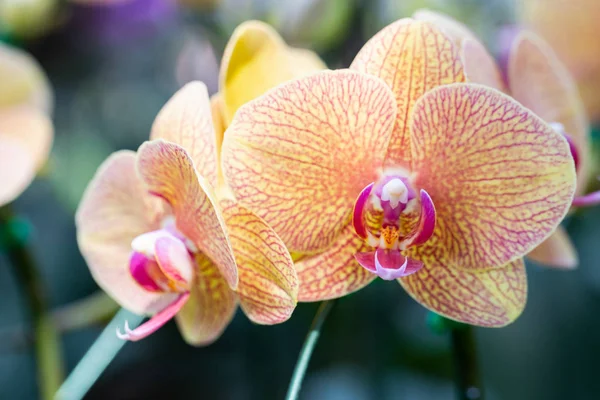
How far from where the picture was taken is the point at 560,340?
57.9 inches

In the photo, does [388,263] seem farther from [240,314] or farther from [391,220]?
[240,314]

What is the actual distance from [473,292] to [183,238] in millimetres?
225

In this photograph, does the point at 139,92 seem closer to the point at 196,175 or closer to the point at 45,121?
the point at 45,121

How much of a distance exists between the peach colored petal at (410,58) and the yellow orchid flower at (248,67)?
0.23 feet

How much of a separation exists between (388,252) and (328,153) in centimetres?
8

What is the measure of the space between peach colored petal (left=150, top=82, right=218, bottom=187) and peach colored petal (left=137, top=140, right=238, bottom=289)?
17mm

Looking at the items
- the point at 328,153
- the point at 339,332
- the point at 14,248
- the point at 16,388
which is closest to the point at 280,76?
the point at 328,153

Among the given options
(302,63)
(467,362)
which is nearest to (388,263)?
(467,362)

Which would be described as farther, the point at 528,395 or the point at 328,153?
the point at 528,395

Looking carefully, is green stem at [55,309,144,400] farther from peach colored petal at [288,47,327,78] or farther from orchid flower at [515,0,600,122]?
orchid flower at [515,0,600,122]

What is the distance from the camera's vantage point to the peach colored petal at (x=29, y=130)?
0.80 metres

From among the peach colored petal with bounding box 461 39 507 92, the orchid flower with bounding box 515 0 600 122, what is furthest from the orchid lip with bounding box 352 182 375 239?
the orchid flower with bounding box 515 0 600 122

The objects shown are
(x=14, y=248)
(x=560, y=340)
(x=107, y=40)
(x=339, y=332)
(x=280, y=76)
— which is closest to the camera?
(x=280, y=76)

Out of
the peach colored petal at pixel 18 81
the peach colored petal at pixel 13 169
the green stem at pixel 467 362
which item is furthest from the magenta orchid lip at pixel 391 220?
the peach colored petal at pixel 18 81
